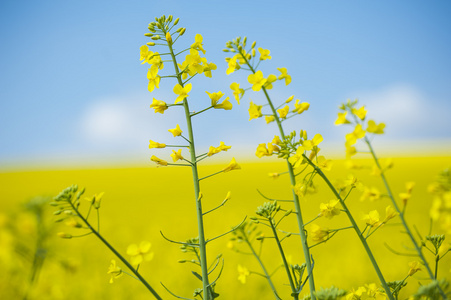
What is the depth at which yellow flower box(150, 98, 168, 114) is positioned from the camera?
223 centimetres

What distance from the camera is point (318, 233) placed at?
2.06 metres

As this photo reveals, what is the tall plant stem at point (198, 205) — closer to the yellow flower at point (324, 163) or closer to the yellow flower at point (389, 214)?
the yellow flower at point (324, 163)

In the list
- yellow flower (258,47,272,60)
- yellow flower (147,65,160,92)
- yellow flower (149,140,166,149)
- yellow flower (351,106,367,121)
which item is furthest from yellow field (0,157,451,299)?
yellow flower (258,47,272,60)

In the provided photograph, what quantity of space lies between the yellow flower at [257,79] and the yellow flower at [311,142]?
553mm

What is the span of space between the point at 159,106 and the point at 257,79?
685 millimetres

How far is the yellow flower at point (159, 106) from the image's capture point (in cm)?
223

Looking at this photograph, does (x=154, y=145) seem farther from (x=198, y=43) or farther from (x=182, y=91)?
(x=198, y=43)

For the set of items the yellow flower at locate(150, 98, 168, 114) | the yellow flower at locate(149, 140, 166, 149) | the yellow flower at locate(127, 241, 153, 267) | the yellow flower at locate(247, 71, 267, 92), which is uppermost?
the yellow flower at locate(247, 71, 267, 92)

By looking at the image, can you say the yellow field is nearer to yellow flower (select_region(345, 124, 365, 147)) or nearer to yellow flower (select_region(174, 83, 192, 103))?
yellow flower (select_region(345, 124, 365, 147))

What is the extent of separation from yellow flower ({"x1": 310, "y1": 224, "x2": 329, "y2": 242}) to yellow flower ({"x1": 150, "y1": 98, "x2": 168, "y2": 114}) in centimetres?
120

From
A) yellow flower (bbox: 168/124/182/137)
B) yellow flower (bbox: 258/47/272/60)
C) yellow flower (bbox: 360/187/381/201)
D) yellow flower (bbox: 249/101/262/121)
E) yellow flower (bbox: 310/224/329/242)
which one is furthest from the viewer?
yellow flower (bbox: 258/47/272/60)

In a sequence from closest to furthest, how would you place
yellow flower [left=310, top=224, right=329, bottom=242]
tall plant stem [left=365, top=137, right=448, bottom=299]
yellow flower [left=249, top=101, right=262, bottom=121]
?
tall plant stem [left=365, top=137, right=448, bottom=299]
yellow flower [left=310, top=224, right=329, bottom=242]
yellow flower [left=249, top=101, right=262, bottom=121]

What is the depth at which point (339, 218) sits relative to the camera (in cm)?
872

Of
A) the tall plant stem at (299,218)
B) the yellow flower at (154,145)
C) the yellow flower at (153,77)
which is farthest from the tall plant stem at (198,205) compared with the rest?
the tall plant stem at (299,218)
